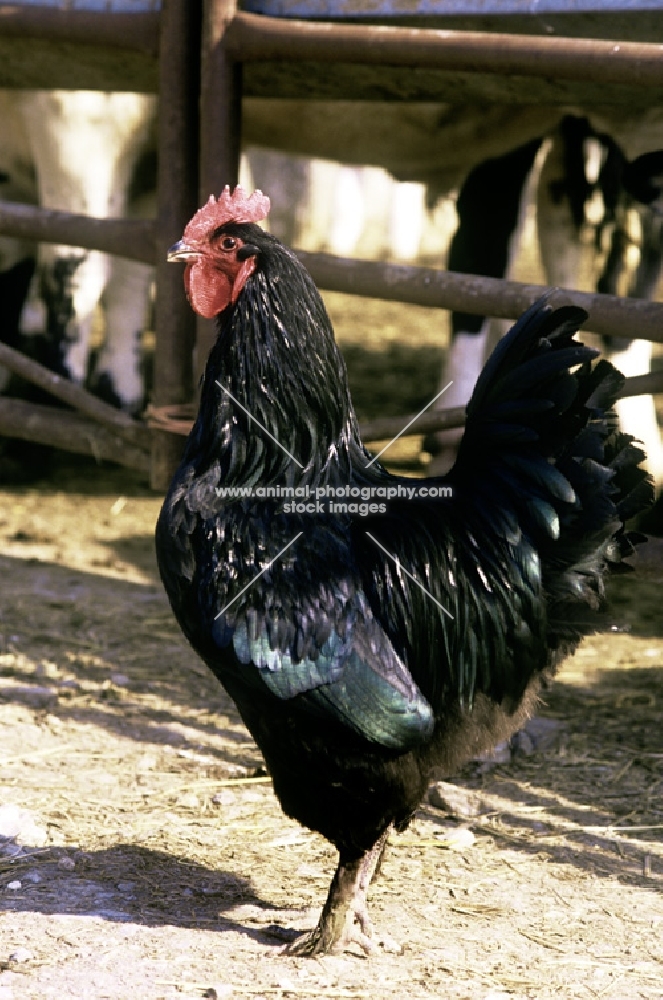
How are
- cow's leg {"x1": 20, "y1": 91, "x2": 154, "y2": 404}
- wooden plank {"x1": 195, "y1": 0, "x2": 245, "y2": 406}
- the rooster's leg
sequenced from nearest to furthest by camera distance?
the rooster's leg
wooden plank {"x1": 195, "y1": 0, "x2": 245, "y2": 406}
cow's leg {"x1": 20, "y1": 91, "x2": 154, "y2": 404}

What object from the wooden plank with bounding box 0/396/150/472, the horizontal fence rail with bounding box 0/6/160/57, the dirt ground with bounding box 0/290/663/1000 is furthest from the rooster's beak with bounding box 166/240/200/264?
the wooden plank with bounding box 0/396/150/472

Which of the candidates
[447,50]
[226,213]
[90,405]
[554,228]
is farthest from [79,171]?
[226,213]

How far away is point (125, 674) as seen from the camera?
452cm

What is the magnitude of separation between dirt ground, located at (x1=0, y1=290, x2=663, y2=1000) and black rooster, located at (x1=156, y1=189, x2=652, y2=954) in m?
0.23

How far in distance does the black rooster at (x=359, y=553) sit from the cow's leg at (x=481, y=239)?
9.47ft

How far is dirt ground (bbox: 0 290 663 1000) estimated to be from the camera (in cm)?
283

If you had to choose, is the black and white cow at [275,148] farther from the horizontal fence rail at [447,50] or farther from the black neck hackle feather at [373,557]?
the black neck hackle feather at [373,557]

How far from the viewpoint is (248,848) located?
343 centimetres

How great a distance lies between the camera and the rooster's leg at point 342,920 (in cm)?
295

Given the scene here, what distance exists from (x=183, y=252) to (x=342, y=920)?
5.02ft

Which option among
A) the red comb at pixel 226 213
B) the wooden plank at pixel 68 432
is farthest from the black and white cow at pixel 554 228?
the red comb at pixel 226 213

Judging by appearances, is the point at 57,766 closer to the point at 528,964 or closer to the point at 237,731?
the point at 237,731

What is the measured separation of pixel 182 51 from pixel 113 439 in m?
1.36

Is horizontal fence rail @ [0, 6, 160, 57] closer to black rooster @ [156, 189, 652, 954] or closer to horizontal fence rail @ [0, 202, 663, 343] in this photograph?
horizontal fence rail @ [0, 202, 663, 343]
